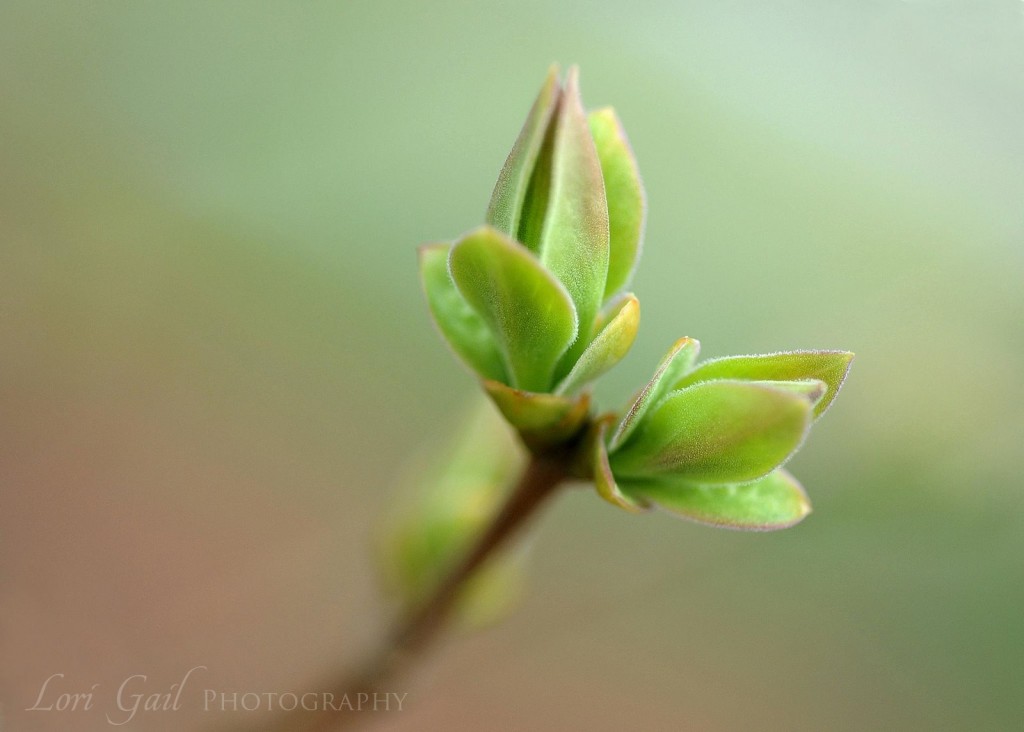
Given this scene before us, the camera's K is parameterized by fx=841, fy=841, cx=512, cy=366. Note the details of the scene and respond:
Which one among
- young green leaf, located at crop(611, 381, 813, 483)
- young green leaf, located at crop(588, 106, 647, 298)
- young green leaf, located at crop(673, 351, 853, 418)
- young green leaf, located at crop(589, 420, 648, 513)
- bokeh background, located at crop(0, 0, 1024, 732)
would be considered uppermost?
young green leaf, located at crop(588, 106, 647, 298)

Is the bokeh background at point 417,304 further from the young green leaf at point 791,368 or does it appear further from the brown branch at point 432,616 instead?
the young green leaf at point 791,368

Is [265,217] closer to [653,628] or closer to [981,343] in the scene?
[653,628]

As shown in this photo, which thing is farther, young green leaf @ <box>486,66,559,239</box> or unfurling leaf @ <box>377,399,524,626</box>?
unfurling leaf @ <box>377,399,524,626</box>

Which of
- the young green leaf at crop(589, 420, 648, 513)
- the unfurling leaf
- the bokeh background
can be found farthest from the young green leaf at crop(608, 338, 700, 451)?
the bokeh background

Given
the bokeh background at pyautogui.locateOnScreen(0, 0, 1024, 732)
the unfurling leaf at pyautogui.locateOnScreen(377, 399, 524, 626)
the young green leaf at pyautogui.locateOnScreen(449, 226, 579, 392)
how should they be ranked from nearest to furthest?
the young green leaf at pyautogui.locateOnScreen(449, 226, 579, 392), the unfurling leaf at pyautogui.locateOnScreen(377, 399, 524, 626), the bokeh background at pyautogui.locateOnScreen(0, 0, 1024, 732)

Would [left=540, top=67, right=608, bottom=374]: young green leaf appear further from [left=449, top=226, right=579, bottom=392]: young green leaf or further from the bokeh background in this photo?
the bokeh background

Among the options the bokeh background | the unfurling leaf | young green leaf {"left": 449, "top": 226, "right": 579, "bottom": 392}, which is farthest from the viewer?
the bokeh background
